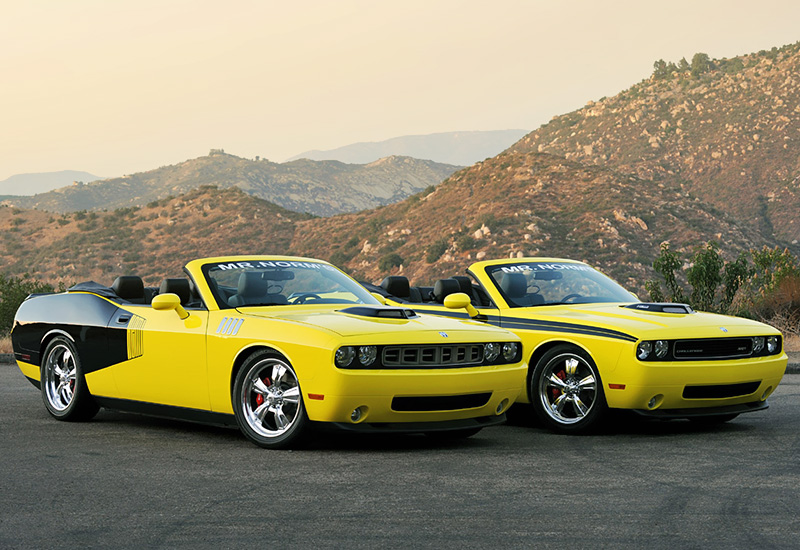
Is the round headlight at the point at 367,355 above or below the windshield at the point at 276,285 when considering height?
below

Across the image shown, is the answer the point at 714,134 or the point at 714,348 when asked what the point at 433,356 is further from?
the point at 714,134

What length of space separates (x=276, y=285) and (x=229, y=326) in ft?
2.83

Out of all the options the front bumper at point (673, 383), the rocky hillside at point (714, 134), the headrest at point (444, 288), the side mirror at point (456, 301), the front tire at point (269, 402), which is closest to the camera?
the front tire at point (269, 402)

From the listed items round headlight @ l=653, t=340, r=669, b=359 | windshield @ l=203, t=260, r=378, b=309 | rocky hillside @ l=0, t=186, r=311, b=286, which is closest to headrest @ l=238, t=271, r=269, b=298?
windshield @ l=203, t=260, r=378, b=309

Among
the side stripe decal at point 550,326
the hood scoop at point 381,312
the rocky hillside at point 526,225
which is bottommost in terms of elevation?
the side stripe decal at point 550,326

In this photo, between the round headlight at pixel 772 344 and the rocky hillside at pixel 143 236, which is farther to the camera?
the rocky hillside at pixel 143 236

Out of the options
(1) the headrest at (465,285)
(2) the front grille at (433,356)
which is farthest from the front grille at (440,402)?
(1) the headrest at (465,285)

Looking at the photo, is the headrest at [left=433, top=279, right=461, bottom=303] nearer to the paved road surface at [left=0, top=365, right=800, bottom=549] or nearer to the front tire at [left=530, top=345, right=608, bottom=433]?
the front tire at [left=530, top=345, right=608, bottom=433]

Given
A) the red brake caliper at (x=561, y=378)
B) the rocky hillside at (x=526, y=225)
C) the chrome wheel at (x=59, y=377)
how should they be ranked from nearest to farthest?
the red brake caliper at (x=561, y=378) < the chrome wheel at (x=59, y=377) < the rocky hillside at (x=526, y=225)

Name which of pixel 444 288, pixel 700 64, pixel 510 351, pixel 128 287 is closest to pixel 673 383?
pixel 510 351

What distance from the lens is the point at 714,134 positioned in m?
93.8

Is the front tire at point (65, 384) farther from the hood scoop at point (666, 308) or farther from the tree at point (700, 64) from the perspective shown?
the tree at point (700, 64)

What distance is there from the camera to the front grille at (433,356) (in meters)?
7.84

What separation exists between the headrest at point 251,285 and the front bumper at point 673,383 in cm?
294
